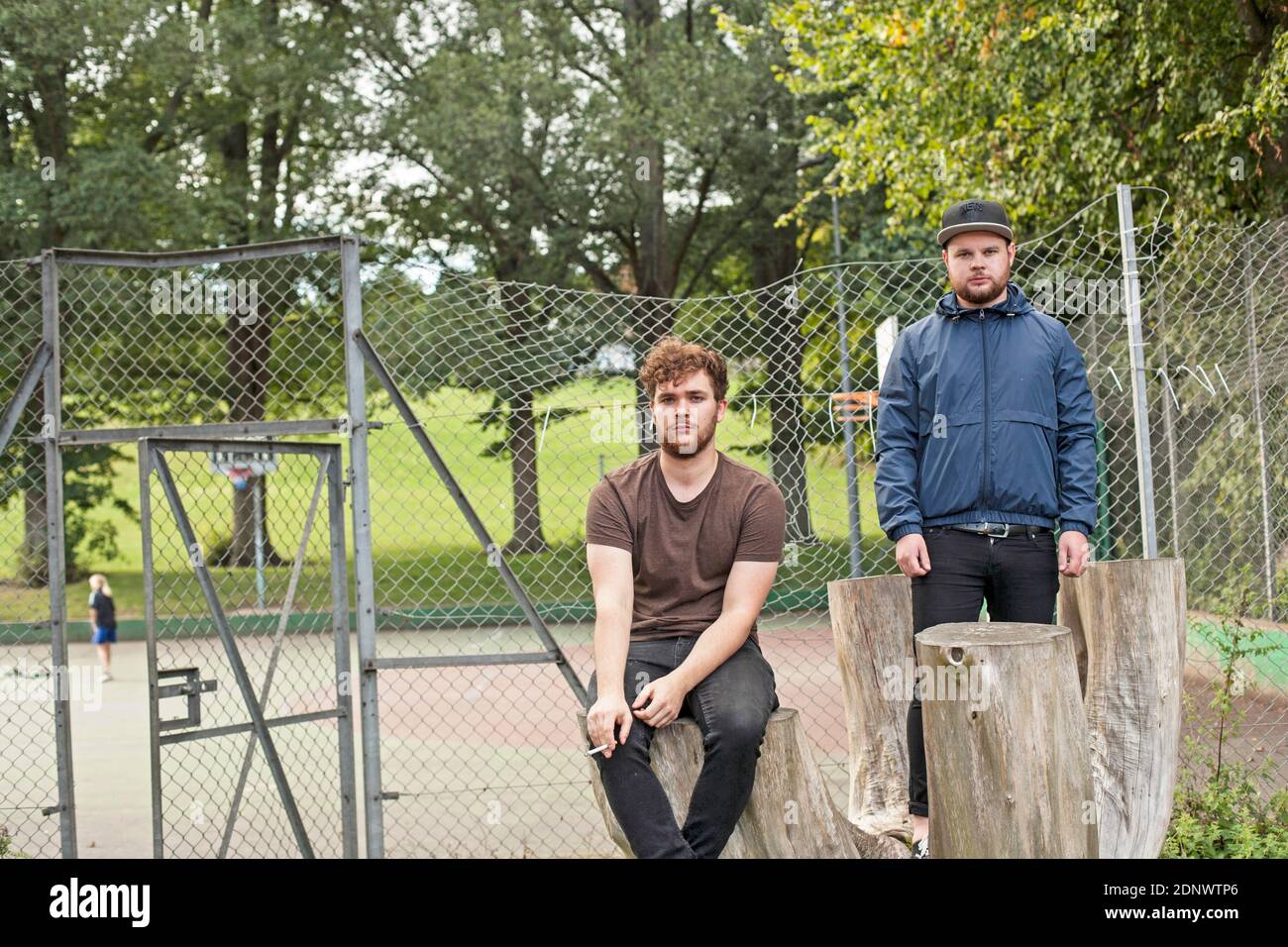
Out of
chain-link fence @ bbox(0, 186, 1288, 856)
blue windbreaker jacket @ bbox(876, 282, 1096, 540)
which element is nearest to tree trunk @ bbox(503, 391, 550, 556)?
chain-link fence @ bbox(0, 186, 1288, 856)

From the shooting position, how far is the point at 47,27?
749 inches

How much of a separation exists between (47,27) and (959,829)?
2015 centimetres

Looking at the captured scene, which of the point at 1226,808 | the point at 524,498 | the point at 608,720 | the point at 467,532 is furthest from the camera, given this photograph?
the point at 467,532

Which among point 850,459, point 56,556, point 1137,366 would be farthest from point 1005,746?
point 850,459

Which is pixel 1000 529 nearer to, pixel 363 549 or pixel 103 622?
pixel 363 549

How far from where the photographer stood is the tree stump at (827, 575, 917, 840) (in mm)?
4871

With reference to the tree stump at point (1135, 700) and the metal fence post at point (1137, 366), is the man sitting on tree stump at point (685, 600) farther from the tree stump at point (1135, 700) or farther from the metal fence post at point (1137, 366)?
the metal fence post at point (1137, 366)

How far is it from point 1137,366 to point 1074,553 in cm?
163

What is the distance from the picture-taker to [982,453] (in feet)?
13.6

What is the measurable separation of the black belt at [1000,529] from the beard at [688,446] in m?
0.93

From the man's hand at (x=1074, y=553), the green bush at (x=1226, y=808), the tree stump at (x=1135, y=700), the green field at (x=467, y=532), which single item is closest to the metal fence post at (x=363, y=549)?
the man's hand at (x=1074, y=553)

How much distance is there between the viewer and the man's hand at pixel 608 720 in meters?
3.48

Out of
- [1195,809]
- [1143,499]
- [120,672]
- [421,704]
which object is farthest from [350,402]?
[120,672]
